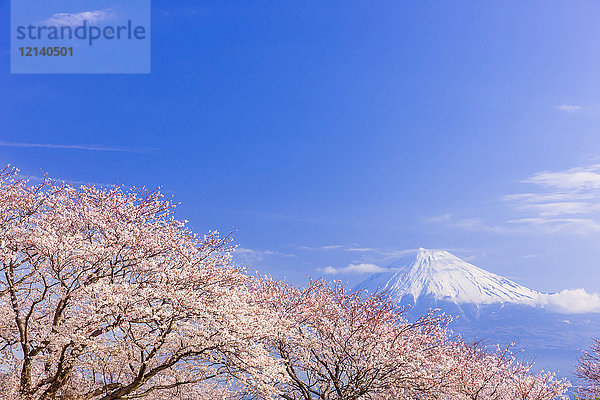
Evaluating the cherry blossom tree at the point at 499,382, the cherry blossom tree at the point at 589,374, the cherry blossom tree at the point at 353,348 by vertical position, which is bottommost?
the cherry blossom tree at the point at 589,374

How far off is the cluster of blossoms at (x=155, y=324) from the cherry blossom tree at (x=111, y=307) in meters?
0.04

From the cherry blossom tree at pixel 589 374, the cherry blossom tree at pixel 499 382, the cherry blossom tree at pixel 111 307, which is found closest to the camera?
the cherry blossom tree at pixel 111 307

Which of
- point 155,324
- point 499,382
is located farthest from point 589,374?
point 155,324

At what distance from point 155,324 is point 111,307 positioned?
1487 millimetres

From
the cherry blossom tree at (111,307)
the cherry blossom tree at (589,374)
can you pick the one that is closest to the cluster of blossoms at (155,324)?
the cherry blossom tree at (111,307)

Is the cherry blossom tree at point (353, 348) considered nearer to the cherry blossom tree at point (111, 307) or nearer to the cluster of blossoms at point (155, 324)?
the cluster of blossoms at point (155, 324)

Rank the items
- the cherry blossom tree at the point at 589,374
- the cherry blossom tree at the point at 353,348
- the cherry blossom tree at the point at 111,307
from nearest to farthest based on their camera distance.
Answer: the cherry blossom tree at the point at 111,307 → the cherry blossom tree at the point at 353,348 → the cherry blossom tree at the point at 589,374

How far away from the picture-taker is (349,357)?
20.0 m

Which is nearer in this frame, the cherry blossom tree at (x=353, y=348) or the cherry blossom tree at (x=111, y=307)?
the cherry blossom tree at (x=111, y=307)

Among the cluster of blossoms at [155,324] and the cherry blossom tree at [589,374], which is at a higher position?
the cluster of blossoms at [155,324]

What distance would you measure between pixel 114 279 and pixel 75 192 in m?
3.97

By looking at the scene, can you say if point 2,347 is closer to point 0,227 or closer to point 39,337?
point 39,337

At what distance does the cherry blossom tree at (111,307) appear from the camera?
14.1 m

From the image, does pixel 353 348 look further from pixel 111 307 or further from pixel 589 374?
pixel 589 374
